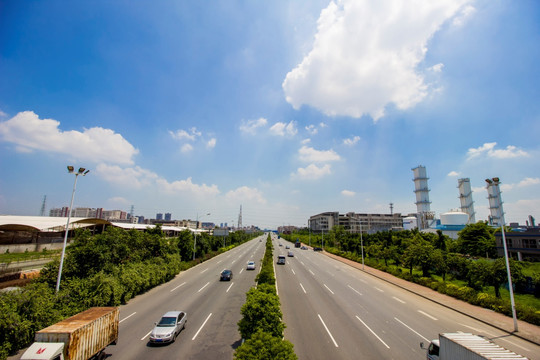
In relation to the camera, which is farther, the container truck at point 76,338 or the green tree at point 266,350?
the container truck at point 76,338

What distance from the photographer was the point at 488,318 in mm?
19656

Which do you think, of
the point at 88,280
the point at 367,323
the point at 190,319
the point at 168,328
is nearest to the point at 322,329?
the point at 367,323

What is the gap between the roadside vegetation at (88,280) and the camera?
549 inches

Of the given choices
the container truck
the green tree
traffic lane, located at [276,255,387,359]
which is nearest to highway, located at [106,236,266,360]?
the container truck

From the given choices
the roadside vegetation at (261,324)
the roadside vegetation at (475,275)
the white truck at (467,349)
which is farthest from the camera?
the roadside vegetation at (475,275)

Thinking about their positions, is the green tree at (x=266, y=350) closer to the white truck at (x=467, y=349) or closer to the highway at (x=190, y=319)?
the highway at (x=190, y=319)

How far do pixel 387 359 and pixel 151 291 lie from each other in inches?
995

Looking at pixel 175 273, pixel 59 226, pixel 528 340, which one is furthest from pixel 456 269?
pixel 59 226

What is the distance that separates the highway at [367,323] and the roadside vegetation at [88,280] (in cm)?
1551

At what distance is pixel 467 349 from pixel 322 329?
928 cm

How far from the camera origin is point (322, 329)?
1692 centimetres

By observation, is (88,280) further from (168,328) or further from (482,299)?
(482,299)

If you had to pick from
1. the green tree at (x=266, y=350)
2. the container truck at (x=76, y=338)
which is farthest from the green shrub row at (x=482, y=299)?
the container truck at (x=76, y=338)

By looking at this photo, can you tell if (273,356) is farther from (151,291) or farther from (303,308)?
(151,291)
